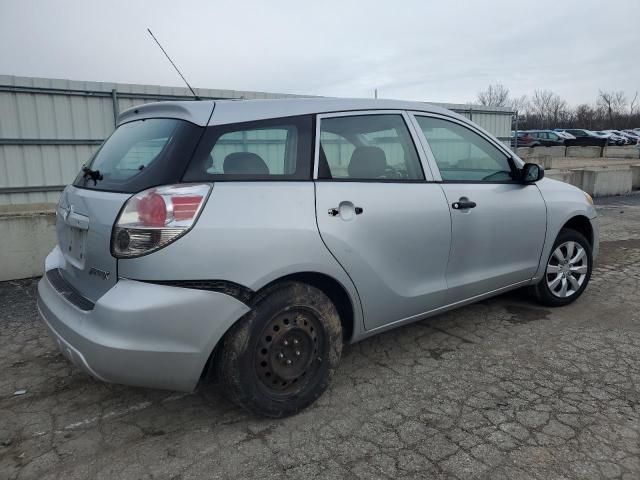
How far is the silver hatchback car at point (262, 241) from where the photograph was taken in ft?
7.64

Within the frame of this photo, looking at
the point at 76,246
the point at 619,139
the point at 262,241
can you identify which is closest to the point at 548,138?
the point at 619,139

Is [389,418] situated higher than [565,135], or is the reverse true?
[565,135]

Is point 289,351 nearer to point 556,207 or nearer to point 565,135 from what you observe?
point 556,207

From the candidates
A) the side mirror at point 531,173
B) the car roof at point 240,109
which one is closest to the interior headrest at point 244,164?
the car roof at point 240,109

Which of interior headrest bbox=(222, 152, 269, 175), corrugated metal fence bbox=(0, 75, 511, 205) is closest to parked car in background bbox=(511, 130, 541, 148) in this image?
corrugated metal fence bbox=(0, 75, 511, 205)

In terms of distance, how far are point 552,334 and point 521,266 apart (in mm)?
A: 564

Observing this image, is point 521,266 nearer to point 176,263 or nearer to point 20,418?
point 176,263

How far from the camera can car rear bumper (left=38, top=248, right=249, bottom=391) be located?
89.7 inches

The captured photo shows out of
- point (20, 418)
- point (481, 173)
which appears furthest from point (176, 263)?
point (481, 173)

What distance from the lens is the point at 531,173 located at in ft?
12.7

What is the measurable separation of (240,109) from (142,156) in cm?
57

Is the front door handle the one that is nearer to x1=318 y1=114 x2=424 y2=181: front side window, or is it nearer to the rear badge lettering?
x1=318 y1=114 x2=424 y2=181: front side window

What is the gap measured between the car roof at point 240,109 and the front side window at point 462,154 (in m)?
0.49

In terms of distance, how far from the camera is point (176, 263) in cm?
230
